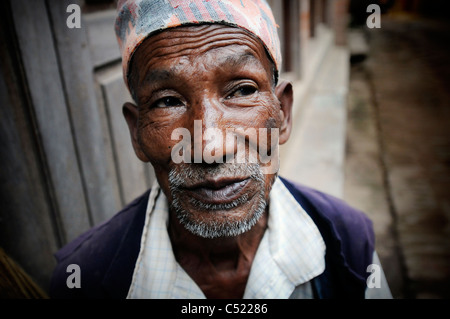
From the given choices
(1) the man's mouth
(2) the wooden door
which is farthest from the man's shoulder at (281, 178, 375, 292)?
(2) the wooden door

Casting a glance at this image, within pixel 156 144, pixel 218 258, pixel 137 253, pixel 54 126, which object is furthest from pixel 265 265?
pixel 54 126

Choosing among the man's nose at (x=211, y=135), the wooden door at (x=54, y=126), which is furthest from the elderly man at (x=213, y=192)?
the wooden door at (x=54, y=126)

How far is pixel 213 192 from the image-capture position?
1.20m

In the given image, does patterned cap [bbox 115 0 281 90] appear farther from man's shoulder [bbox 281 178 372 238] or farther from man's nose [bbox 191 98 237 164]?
man's shoulder [bbox 281 178 372 238]

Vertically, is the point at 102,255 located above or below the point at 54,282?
above

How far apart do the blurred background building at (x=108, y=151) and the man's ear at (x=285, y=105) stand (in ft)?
3.32

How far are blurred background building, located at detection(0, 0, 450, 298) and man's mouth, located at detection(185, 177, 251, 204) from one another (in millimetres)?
745

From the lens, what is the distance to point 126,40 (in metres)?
1.32

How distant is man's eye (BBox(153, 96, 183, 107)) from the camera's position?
1250 millimetres

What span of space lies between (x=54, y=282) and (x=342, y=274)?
46.9 inches

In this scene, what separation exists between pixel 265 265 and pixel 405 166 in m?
4.35

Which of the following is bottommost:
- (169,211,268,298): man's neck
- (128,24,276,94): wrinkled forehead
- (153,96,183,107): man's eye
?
(169,211,268,298): man's neck
